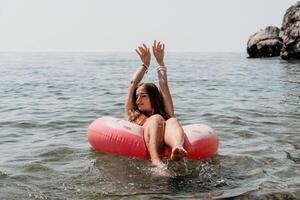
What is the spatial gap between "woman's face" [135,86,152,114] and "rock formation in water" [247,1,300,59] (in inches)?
1403

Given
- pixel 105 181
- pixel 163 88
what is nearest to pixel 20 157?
pixel 105 181

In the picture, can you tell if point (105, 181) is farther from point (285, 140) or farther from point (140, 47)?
point (285, 140)

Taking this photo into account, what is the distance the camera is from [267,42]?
158 ft

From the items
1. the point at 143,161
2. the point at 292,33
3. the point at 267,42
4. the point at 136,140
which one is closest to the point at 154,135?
the point at 136,140

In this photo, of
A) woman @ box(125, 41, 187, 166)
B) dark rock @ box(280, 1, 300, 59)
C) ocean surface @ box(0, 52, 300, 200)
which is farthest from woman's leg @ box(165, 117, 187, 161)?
dark rock @ box(280, 1, 300, 59)

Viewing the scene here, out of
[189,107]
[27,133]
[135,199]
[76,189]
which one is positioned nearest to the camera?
[135,199]

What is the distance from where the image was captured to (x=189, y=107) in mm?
12656

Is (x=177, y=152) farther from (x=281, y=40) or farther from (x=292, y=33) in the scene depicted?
(x=281, y=40)

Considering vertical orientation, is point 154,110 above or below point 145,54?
below

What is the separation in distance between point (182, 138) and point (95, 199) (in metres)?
1.52

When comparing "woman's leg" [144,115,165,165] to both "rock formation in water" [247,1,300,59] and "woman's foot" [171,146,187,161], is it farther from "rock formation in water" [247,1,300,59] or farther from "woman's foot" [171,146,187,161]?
"rock formation in water" [247,1,300,59]

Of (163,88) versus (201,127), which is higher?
(163,88)

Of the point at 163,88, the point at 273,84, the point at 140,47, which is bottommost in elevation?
the point at 273,84

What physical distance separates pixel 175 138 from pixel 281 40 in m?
44.4
